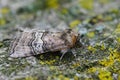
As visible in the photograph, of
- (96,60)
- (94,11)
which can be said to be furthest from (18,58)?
(94,11)

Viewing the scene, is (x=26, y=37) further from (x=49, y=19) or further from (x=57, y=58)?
(x=49, y=19)

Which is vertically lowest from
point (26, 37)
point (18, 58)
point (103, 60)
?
point (103, 60)

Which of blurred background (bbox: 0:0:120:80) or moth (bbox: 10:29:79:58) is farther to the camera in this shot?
moth (bbox: 10:29:79:58)

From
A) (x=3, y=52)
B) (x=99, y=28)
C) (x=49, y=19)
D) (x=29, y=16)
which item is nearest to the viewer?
(x=3, y=52)

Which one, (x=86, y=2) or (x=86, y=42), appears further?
(x=86, y=2)

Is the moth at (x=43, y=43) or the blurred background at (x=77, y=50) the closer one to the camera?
the blurred background at (x=77, y=50)
